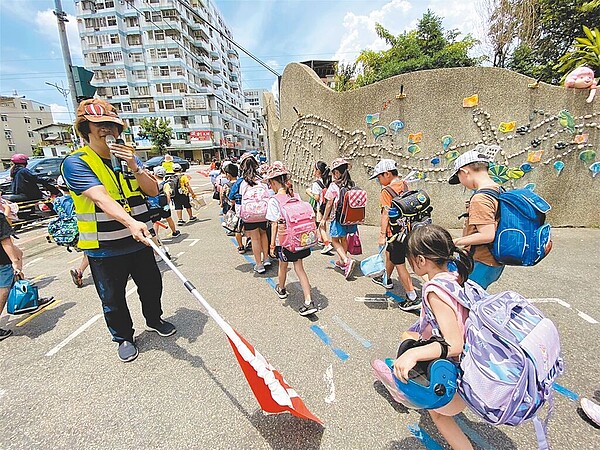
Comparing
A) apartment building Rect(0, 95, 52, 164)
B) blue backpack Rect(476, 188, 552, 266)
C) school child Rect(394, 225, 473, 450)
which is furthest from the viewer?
apartment building Rect(0, 95, 52, 164)

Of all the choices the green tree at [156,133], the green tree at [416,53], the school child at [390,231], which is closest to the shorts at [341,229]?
the school child at [390,231]

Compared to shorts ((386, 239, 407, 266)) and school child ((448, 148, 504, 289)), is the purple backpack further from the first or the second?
shorts ((386, 239, 407, 266))

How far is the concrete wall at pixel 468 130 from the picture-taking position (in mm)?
5738

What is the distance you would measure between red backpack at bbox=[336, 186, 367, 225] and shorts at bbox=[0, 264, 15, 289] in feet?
13.4

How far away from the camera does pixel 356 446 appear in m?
1.87

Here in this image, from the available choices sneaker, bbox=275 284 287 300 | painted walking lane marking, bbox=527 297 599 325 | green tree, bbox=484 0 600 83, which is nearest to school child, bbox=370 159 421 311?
sneaker, bbox=275 284 287 300

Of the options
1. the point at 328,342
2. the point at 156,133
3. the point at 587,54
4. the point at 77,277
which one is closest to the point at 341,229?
the point at 328,342

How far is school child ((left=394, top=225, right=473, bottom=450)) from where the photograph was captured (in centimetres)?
139

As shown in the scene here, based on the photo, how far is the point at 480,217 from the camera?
7.17ft

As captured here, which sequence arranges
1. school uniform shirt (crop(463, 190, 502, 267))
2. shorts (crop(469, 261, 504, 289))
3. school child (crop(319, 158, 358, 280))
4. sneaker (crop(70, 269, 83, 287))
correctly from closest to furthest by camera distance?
school uniform shirt (crop(463, 190, 502, 267)), shorts (crop(469, 261, 504, 289)), school child (crop(319, 158, 358, 280)), sneaker (crop(70, 269, 83, 287))

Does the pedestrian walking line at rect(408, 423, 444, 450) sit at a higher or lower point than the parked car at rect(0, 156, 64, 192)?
lower

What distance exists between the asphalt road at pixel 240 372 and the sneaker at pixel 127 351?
0.24 ft

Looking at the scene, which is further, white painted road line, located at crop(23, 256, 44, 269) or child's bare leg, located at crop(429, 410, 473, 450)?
white painted road line, located at crop(23, 256, 44, 269)

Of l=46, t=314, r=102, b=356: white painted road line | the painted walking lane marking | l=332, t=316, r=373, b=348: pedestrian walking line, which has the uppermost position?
l=46, t=314, r=102, b=356: white painted road line
